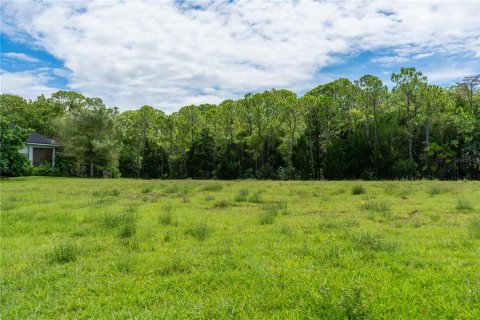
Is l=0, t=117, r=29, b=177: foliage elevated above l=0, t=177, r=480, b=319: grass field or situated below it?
above

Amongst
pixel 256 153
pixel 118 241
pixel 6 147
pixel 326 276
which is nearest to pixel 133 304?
pixel 326 276

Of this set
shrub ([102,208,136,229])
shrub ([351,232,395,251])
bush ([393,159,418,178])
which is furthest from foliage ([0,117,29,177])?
bush ([393,159,418,178])

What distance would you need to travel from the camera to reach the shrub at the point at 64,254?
6492mm

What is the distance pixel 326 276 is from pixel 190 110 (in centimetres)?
4716

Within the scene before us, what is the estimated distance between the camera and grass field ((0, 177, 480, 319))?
4.35 metres

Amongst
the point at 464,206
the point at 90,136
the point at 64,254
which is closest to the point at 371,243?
the point at 64,254

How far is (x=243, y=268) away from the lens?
583cm

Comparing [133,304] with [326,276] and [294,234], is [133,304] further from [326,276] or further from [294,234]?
[294,234]

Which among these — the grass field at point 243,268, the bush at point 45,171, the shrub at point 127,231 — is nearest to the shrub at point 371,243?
the grass field at point 243,268

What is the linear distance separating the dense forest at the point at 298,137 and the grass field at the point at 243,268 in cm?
2971

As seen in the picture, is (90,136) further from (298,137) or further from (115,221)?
(115,221)

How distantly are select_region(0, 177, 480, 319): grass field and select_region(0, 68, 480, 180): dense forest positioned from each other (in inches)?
1170

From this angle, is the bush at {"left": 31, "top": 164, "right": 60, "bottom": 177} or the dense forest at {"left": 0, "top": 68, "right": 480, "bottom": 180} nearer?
the dense forest at {"left": 0, "top": 68, "right": 480, "bottom": 180}

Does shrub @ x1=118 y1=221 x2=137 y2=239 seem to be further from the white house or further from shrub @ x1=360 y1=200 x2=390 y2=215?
the white house
